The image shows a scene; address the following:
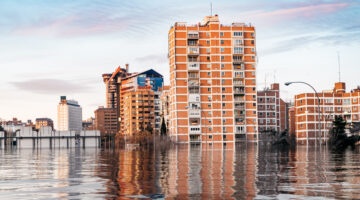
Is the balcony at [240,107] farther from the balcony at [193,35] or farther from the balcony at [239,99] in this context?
the balcony at [193,35]

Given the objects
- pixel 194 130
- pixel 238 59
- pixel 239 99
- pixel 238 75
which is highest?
pixel 238 59

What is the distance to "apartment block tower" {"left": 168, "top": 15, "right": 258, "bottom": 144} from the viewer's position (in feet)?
573

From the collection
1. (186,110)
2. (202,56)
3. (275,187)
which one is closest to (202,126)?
(186,110)

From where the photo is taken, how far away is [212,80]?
178 metres

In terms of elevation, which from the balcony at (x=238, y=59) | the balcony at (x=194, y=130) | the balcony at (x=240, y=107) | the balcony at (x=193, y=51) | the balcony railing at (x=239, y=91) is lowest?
the balcony at (x=194, y=130)

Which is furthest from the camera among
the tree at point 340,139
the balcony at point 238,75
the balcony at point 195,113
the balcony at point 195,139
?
the balcony at point 238,75

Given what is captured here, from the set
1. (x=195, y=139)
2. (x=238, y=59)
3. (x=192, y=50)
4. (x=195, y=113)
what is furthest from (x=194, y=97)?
(x=238, y=59)

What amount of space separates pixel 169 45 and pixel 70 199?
163922 millimetres

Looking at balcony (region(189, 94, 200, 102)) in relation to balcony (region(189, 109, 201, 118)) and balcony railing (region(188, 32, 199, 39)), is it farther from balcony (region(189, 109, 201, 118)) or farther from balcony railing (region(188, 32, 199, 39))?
balcony railing (region(188, 32, 199, 39))

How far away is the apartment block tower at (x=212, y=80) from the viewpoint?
6875 inches

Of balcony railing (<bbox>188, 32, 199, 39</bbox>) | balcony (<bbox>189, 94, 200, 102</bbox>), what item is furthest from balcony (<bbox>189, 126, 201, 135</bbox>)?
balcony railing (<bbox>188, 32, 199, 39</bbox>)

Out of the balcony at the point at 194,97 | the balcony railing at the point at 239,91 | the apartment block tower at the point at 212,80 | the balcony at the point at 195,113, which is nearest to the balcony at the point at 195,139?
the apartment block tower at the point at 212,80

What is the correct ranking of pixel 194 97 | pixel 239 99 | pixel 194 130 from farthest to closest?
pixel 239 99
pixel 194 97
pixel 194 130

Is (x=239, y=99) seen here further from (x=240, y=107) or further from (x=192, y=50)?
(x=192, y=50)
